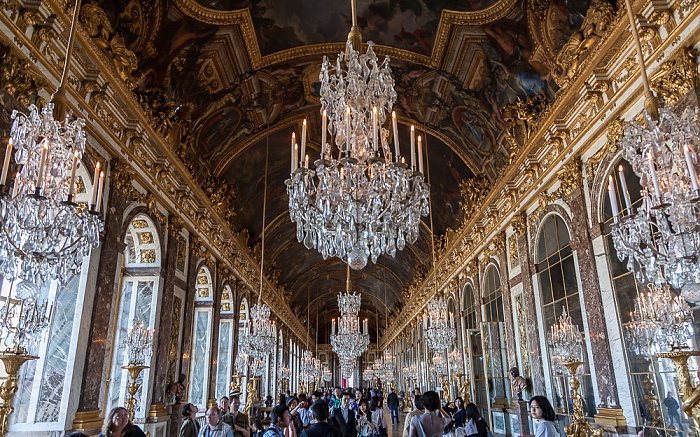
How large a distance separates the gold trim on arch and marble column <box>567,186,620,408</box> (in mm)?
4031

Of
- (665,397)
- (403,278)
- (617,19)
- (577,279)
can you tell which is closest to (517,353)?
(577,279)

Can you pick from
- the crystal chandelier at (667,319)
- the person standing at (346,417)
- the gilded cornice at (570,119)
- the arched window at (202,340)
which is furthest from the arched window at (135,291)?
the crystal chandelier at (667,319)

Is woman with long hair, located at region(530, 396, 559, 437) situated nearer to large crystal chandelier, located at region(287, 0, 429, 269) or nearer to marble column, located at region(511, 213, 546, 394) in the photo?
large crystal chandelier, located at region(287, 0, 429, 269)

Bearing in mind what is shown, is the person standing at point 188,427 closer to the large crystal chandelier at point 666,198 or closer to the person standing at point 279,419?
the person standing at point 279,419

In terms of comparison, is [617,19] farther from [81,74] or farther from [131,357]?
[131,357]

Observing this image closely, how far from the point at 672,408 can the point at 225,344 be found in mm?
13658

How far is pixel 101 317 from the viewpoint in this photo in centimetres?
743

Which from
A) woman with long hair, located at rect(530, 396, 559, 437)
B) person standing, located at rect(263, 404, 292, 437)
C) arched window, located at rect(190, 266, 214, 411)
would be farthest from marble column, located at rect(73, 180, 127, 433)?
woman with long hair, located at rect(530, 396, 559, 437)

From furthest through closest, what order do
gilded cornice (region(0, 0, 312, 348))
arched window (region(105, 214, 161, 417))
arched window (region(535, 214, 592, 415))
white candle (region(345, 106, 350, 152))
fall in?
1. arched window (region(105, 214, 161, 417))
2. arched window (region(535, 214, 592, 415))
3. gilded cornice (region(0, 0, 312, 348))
4. white candle (region(345, 106, 350, 152))

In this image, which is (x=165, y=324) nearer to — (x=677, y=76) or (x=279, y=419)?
(x=279, y=419)

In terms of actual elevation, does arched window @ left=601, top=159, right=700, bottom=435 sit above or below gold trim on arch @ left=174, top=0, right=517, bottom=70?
below

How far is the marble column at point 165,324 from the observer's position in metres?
9.53

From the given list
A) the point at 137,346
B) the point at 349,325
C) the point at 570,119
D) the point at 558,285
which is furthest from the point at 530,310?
the point at 137,346

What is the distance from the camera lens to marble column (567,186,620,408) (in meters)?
7.21
